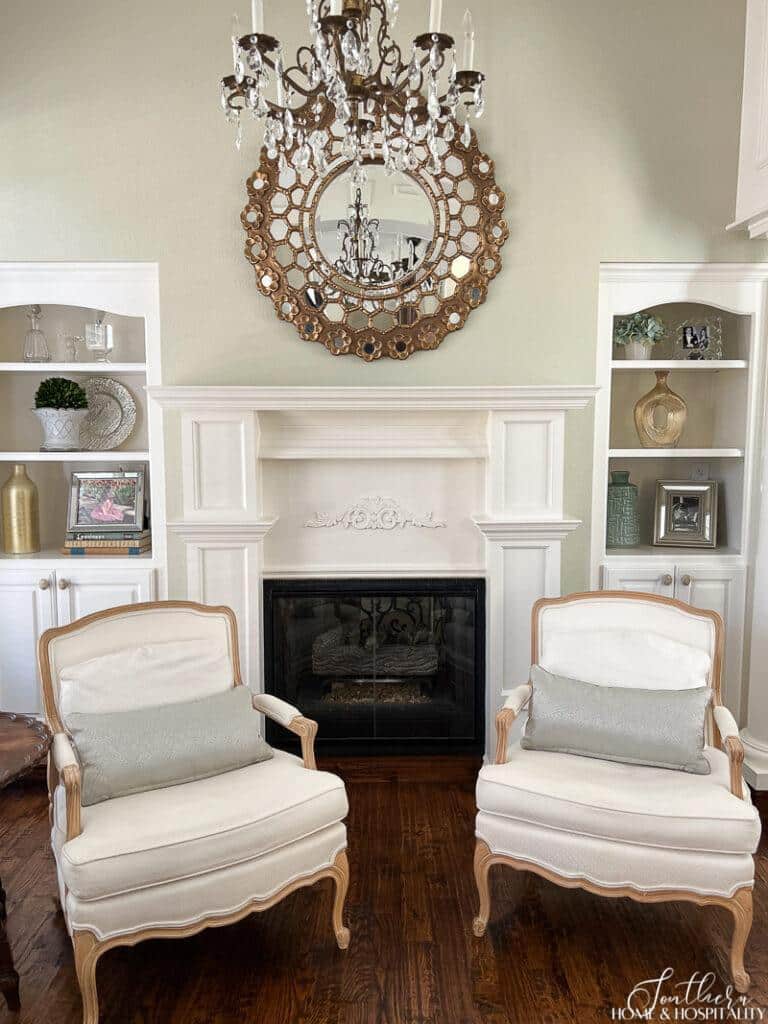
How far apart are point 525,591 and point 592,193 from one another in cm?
164

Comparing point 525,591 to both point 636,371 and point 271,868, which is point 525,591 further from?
point 271,868

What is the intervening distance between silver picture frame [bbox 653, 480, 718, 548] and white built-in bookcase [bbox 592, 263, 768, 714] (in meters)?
0.05

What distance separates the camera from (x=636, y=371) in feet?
12.2

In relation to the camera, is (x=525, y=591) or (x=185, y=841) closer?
(x=185, y=841)

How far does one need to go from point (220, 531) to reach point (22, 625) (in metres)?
0.97

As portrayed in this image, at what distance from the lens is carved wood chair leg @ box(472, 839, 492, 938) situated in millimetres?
2412

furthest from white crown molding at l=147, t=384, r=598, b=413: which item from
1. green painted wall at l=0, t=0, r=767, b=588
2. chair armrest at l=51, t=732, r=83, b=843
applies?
chair armrest at l=51, t=732, r=83, b=843

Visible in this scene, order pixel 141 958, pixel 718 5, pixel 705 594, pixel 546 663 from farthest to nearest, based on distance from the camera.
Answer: pixel 705 594 → pixel 718 5 → pixel 546 663 → pixel 141 958

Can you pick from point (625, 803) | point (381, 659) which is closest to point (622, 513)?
point (381, 659)

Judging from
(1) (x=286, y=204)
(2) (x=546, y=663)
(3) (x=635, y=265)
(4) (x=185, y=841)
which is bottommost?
(4) (x=185, y=841)

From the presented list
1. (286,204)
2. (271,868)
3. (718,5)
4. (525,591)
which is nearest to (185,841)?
(271,868)

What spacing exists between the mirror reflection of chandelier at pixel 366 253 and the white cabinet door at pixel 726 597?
1.72 meters

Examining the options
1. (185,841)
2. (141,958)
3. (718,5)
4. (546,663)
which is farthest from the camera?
(718,5)

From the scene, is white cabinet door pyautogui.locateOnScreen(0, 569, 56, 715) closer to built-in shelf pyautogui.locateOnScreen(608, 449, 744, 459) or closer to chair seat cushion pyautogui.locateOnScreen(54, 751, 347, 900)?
chair seat cushion pyautogui.locateOnScreen(54, 751, 347, 900)
